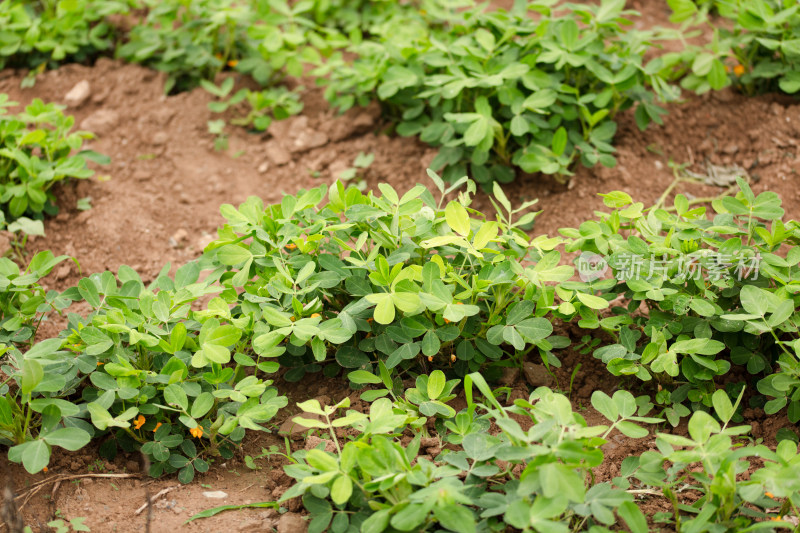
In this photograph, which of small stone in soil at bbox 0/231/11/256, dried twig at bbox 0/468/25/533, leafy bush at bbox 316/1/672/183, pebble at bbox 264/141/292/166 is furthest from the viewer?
pebble at bbox 264/141/292/166

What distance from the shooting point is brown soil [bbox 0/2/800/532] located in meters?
3.09

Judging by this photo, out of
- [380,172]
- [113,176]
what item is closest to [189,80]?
[113,176]

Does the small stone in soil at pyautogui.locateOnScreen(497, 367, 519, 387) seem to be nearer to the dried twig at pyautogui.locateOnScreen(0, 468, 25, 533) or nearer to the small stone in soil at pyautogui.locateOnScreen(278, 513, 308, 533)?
the small stone in soil at pyautogui.locateOnScreen(278, 513, 308, 533)

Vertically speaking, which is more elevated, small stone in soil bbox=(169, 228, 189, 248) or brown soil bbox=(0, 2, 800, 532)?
brown soil bbox=(0, 2, 800, 532)

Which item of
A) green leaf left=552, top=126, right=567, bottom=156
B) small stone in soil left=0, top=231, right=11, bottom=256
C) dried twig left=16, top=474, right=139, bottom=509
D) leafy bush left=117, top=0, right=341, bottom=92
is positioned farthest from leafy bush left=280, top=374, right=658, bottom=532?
leafy bush left=117, top=0, right=341, bottom=92

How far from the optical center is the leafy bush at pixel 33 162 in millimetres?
2996

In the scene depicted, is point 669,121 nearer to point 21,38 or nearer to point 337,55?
point 337,55

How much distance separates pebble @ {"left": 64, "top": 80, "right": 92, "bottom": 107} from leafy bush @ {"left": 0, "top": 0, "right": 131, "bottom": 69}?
0.19m

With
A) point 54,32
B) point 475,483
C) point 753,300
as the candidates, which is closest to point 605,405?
point 475,483

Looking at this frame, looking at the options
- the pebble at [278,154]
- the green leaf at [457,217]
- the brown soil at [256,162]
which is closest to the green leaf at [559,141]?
the brown soil at [256,162]

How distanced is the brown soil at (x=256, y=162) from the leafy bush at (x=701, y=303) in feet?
0.79

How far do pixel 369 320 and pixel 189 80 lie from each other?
2371mm

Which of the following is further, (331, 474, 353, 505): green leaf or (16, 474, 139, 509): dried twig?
(16, 474, 139, 509): dried twig

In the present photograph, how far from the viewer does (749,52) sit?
3.44m
